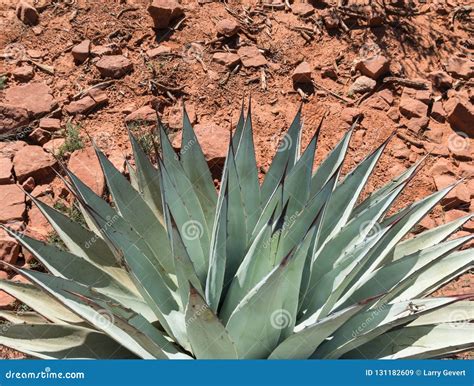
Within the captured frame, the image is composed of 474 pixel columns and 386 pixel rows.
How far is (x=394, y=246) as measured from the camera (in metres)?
2.53

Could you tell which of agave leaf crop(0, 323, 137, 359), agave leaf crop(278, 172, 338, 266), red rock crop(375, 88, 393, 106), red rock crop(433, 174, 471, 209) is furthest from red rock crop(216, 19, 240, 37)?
agave leaf crop(0, 323, 137, 359)

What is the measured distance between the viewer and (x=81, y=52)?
14.7 feet

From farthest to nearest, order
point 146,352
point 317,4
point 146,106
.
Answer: point 317,4, point 146,106, point 146,352

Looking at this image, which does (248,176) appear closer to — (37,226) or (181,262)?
(181,262)

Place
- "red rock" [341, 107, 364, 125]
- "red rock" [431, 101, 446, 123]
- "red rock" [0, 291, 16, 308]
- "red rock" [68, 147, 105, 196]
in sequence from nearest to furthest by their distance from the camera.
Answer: "red rock" [0, 291, 16, 308], "red rock" [68, 147, 105, 196], "red rock" [341, 107, 364, 125], "red rock" [431, 101, 446, 123]

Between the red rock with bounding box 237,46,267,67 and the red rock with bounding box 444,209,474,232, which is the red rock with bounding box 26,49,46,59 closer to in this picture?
the red rock with bounding box 237,46,267,67

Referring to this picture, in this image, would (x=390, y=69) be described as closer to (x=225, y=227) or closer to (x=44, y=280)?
(x=225, y=227)

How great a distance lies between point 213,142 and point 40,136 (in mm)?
1161

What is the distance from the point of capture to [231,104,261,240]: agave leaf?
2570 millimetres

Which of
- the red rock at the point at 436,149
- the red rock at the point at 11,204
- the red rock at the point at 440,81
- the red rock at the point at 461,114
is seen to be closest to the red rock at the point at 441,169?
the red rock at the point at 436,149

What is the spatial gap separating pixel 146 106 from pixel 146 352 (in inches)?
95.1

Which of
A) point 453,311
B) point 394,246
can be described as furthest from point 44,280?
point 453,311

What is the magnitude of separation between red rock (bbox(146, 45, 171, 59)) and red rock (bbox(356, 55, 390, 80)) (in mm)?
1416

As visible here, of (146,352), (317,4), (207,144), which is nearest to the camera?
(146,352)
